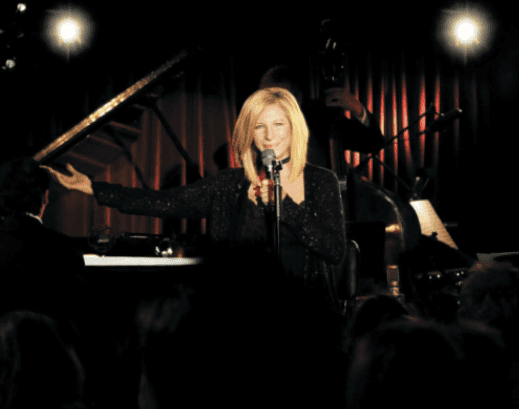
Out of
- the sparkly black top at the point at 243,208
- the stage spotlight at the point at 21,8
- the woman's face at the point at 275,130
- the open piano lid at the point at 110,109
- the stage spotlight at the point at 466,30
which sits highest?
the stage spotlight at the point at 466,30

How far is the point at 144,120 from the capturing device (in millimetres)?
4219

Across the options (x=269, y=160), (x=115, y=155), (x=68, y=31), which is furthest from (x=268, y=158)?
(x=68, y=31)

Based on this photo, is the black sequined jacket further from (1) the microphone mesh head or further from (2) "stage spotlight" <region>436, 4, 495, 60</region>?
(2) "stage spotlight" <region>436, 4, 495, 60</region>

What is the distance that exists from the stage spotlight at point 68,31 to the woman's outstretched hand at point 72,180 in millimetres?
2432

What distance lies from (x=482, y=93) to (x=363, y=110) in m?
2.76

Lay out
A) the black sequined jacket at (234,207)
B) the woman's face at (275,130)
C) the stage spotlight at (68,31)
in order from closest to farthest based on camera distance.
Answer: the black sequined jacket at (234,207)
the woman's face at (275,130)
the stage spotlight at (68,31)

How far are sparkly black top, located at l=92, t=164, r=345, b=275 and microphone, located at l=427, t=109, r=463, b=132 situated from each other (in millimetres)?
2053

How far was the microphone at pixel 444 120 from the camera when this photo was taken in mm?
3864

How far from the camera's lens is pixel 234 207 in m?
2.42

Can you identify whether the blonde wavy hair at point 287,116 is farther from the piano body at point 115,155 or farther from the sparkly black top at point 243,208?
the piano body at point 115,155

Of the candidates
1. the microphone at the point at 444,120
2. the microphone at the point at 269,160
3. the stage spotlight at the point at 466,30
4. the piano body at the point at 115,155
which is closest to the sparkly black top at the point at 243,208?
the microphone at the point at 269,160

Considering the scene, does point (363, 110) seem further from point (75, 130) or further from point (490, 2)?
point (490, 2)

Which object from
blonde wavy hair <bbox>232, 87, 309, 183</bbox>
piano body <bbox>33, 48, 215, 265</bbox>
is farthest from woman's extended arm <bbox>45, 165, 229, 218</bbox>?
piano body <bbox>33, 48, 215, 265</bbox>

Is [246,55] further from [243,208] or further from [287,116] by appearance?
[243,208]
